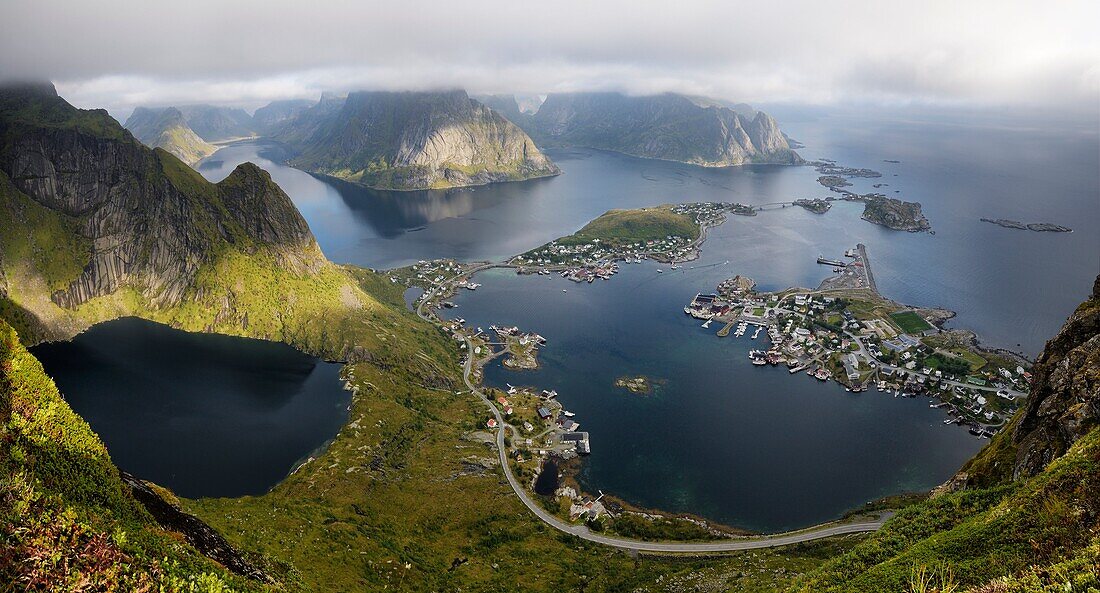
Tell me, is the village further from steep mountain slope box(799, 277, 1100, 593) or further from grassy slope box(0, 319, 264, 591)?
grassy slope box(0, 319, 264, 591)

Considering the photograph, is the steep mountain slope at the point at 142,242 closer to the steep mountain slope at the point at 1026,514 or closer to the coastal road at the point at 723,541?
the coastal road at the point at 723,541

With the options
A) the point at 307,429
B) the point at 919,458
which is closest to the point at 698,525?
the point at 919,458

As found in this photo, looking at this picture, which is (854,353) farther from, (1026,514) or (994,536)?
(994,536)

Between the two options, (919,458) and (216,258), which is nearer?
(919,458)

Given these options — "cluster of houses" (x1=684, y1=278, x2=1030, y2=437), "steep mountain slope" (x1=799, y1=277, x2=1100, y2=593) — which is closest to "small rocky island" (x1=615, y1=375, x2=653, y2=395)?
"cluster of houses" (x1=684, y1=278, x2=1030, y2=437)

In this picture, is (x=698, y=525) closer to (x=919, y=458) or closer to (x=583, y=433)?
(x=583, y=433)
